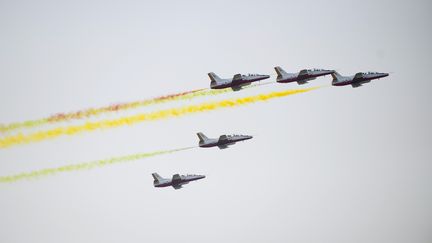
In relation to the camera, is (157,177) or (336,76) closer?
(336,76)

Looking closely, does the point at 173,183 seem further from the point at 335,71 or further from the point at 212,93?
the point at 335,71

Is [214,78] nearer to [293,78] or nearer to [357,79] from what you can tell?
[293,78]

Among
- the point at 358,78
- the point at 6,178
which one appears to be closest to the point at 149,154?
the point at 6,178

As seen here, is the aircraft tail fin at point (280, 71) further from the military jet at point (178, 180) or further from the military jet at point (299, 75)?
the military jet at point (178, 180)

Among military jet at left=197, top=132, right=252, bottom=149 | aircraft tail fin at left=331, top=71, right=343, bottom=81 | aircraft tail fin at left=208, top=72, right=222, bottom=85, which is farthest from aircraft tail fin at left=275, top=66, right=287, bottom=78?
military jet at left=197, top=132, right=252, bottom=149

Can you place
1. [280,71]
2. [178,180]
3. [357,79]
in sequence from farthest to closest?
1. [178,180]
2. [357,79]
3. [280,71]

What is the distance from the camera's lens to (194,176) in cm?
14612

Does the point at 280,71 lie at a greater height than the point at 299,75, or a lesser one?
greater

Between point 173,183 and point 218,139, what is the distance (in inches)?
486

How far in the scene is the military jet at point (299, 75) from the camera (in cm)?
13088

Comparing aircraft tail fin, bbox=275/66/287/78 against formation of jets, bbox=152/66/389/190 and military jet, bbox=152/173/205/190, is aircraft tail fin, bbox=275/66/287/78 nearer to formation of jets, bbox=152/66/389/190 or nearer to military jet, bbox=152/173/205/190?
formation of jets, bbox=152/66/389/190

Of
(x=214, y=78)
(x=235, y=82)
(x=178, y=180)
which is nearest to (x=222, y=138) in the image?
(x=214, y=78)

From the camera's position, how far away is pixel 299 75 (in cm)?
13088

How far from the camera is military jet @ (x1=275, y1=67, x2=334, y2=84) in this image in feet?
429
